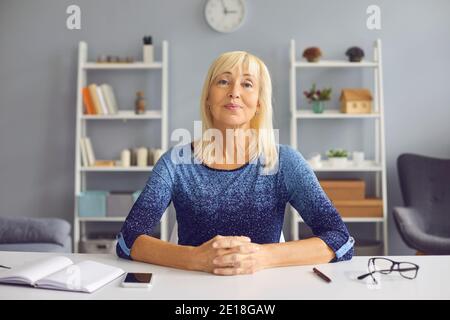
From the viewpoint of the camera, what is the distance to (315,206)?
1.48 meters

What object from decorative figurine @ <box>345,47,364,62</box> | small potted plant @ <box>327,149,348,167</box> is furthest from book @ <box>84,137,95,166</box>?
decorative figurine @ <box>345,47,364,62</box>

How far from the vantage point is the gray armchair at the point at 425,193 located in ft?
10.9

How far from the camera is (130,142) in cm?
390

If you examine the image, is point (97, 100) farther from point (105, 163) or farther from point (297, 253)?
point (297, 253)

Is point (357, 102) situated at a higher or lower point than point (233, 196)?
higher

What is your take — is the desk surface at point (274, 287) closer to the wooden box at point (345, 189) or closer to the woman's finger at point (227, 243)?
the woman's finger at point (227, 243)

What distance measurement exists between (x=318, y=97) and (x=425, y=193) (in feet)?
3.25

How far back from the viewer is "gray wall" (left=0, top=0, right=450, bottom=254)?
12.6ft

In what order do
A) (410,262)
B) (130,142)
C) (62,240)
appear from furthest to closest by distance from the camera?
(130,142)
(62,240)
(410,262)

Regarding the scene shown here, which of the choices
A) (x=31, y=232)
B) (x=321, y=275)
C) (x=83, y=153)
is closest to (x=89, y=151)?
(x=83, y=153)

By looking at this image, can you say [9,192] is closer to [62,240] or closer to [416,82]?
[62,240]
